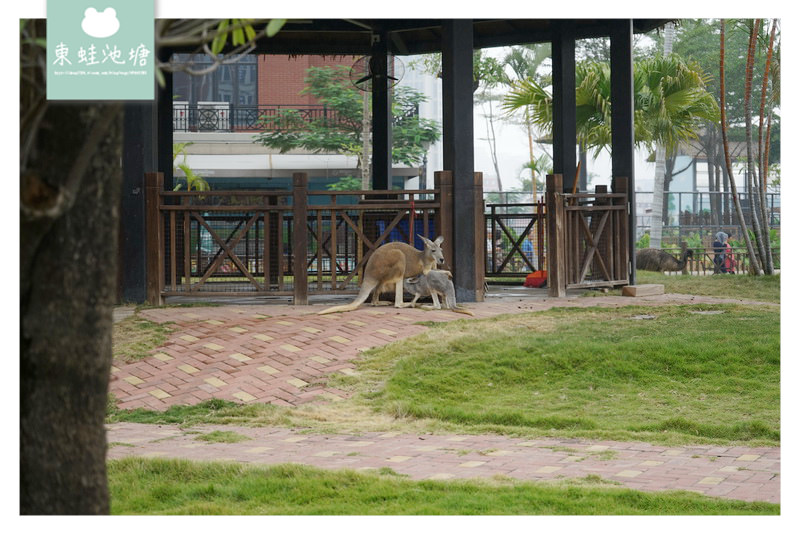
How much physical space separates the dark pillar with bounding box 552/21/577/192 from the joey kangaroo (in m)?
3.97

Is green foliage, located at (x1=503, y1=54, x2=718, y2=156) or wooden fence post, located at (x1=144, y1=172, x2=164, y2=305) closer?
wooden fence post, located at (x1=144, y1=172, x2=164, y2=305)

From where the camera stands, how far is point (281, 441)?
249 inches

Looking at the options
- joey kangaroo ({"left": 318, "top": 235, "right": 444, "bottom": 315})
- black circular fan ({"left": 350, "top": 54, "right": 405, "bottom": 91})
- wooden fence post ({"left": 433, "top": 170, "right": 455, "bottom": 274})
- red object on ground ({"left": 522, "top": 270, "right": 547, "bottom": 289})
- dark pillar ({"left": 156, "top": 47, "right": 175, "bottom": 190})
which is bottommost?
red object on ground ({"left": 522, "top": 270, "right": 547, "bottom": 289})

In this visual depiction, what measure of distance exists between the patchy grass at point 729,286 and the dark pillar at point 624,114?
3.97ft

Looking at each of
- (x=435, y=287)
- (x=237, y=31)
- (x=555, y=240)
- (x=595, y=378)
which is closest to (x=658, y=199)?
(x=555, y=240)

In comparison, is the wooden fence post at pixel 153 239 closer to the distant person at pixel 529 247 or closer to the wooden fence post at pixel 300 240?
the wooden fence post at pixel 300 240

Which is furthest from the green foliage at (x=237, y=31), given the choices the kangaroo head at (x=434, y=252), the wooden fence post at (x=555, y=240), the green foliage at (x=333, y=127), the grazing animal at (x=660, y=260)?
the green foliage at (x=333, y=127)

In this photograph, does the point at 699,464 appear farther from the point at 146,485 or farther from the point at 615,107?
the point at 615,107

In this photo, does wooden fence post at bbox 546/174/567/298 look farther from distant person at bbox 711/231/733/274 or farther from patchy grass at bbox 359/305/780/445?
distant person at bbox 711/231/733/274

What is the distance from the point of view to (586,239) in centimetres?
1304

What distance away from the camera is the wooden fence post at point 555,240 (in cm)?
1230

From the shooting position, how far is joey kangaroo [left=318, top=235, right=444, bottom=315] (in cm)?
1089

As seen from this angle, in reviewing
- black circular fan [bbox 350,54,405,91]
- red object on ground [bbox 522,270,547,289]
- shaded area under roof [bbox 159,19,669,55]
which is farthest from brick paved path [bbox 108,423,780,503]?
black circular fan [bbox 350,54,405,91]
